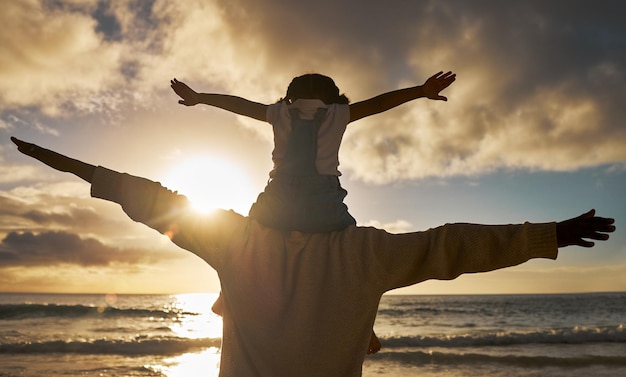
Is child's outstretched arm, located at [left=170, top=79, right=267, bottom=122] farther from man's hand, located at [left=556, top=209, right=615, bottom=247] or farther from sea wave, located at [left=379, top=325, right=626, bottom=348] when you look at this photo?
sea wave, located at [left=379, top=325, right=626, bottom=348]

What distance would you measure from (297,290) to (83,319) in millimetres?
23479

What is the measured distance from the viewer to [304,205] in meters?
1.93

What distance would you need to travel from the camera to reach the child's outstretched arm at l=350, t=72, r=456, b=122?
2238 millimetres

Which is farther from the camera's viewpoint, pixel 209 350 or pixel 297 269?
pixel 209 350

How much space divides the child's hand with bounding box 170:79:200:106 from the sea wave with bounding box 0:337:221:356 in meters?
A: 10.9

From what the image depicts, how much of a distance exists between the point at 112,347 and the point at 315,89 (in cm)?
1253

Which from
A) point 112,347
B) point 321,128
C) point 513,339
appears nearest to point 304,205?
point 321,128

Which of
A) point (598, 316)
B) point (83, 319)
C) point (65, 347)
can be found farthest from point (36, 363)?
point (598, 316)

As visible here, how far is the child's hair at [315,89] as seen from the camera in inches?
88.6

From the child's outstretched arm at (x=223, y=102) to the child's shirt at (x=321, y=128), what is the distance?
79mm

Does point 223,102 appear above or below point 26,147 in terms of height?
above

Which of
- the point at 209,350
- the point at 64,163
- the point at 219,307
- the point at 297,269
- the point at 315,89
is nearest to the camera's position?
the point at 297,269

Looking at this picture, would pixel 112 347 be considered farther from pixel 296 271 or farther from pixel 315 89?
pixel 296 271

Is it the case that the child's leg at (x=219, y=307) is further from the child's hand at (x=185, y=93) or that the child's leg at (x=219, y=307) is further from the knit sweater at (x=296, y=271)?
the child's hand at (x=185, y=93)
